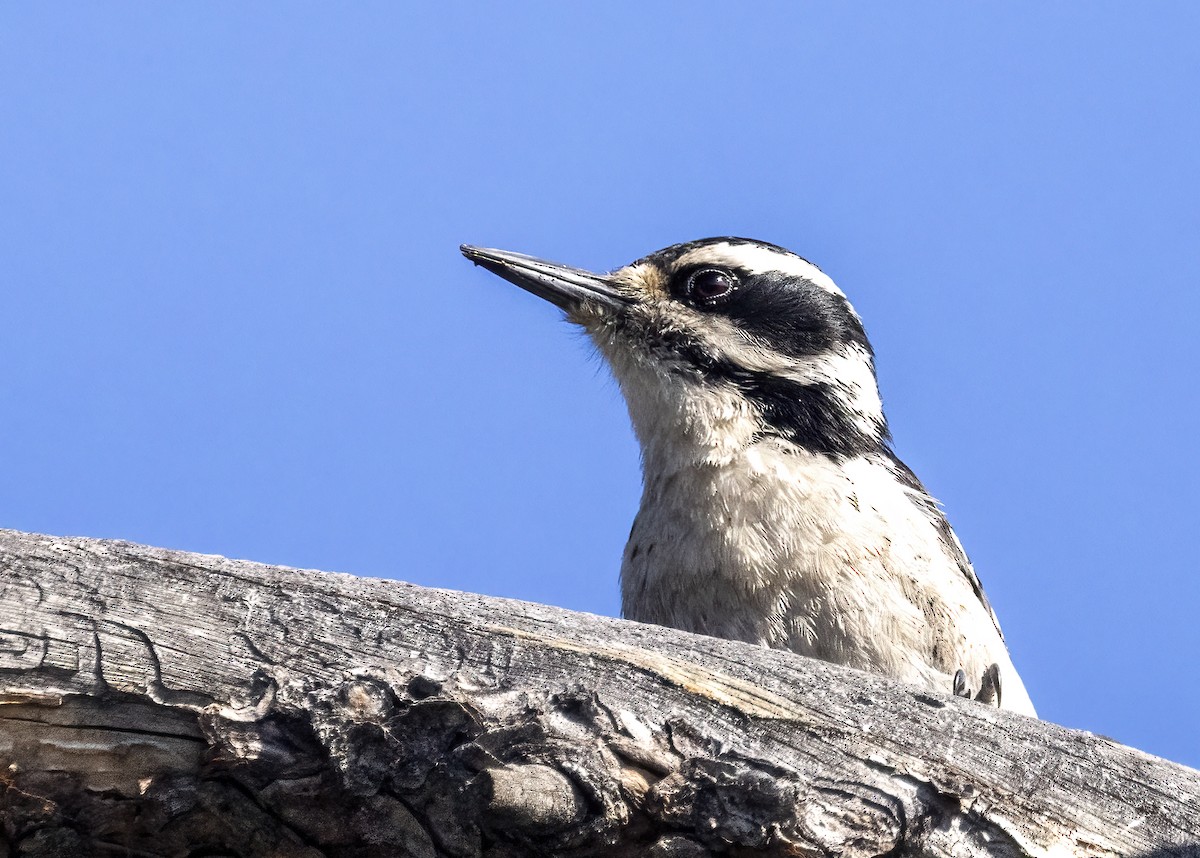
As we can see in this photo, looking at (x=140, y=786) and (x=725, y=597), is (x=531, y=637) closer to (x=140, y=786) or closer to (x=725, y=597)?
(x=140, y=786)

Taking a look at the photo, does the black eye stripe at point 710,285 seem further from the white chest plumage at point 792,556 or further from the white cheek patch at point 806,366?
the white chest plumage at point 792,556

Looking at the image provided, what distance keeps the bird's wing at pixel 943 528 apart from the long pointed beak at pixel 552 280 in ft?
4.91

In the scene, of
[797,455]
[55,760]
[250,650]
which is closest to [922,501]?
[797,455]

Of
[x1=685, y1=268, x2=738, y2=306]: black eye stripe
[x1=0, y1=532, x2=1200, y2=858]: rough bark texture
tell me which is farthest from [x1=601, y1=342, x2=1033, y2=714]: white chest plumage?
[x1=0, y1=532, x2=1200, y2=858]: rough bark texture

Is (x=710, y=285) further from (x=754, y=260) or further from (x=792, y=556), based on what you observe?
(x=792, y=556)

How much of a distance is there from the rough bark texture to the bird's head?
230 centimetres

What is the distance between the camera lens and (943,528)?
6.39 m

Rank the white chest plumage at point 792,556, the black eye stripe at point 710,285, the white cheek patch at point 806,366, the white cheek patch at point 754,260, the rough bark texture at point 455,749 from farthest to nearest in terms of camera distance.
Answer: the white cheek patch at point 754,260
the black eye stripe at point 710,285
the white cheek patch at point 806,366
the white chest plumage at point 792,556
the rough bark texture at point 455,749

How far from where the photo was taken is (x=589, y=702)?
3707 millimetres

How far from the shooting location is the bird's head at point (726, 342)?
6.17 metres

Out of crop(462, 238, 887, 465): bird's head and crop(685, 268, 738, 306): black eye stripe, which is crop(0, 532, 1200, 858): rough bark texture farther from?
crop(685, 268, 738, 306): black eye stripe

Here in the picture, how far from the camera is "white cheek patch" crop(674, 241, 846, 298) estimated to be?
22.5 ft

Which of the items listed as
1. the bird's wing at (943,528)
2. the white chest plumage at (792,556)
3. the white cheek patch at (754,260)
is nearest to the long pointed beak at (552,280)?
the white cheek patch at (754,260)

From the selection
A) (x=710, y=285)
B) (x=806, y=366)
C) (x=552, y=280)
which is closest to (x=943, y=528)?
(x=806, y=366)
